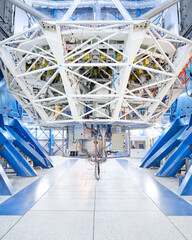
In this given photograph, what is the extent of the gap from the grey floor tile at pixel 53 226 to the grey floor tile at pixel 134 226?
0.26 meters

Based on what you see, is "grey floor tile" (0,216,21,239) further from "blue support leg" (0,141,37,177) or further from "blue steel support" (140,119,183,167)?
"blue steel support" (140,119,183,167)

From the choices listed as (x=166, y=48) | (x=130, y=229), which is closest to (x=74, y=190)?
(x=130, y=229)

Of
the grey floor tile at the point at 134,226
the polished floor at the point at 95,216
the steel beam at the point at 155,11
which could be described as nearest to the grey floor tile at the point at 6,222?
the polished floor at the point at 95,216

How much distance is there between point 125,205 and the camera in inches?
188

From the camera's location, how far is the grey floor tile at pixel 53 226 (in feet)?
10.4

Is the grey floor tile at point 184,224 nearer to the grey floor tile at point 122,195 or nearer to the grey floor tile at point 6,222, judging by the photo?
the grey floor tile at point 122,195

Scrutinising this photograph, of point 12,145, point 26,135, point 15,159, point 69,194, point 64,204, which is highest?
point 26,135

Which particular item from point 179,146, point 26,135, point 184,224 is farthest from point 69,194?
point 26,135

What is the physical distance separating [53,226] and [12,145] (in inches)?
215

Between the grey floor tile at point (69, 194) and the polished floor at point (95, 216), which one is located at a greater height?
the polished floor at point (95, 216)

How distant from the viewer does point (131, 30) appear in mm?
5410

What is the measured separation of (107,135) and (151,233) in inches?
232

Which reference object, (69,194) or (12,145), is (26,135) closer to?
(12,145)

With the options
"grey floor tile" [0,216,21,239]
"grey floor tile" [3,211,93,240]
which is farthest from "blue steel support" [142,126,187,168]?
"grey floor tile" [0,216,21,239]
